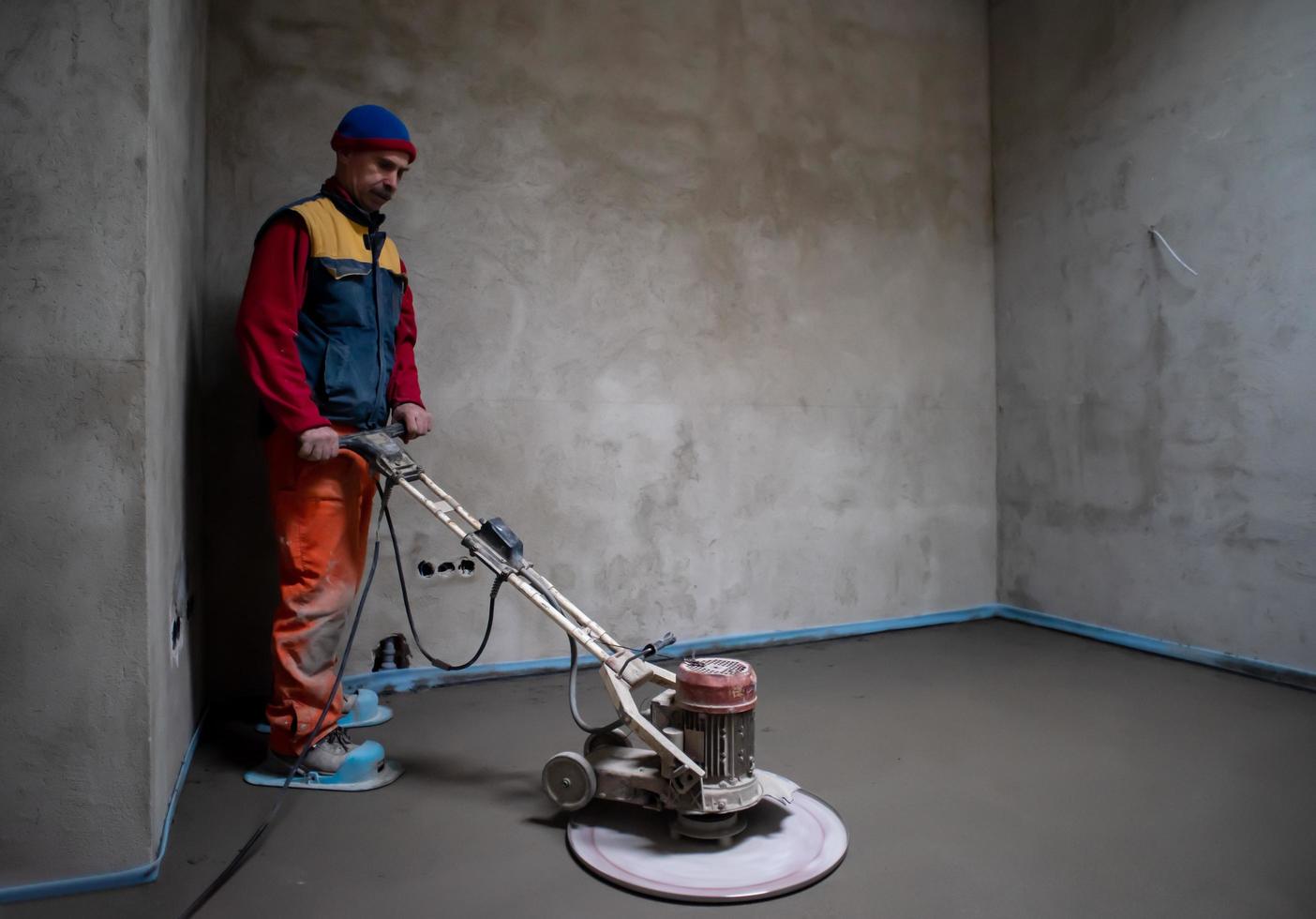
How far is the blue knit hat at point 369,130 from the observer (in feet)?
7.11

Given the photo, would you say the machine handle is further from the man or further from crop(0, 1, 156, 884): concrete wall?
crop(0, 1, 156, 884): concrete wall

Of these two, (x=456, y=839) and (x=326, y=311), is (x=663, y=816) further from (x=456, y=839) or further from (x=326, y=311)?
(x=326, y=311)

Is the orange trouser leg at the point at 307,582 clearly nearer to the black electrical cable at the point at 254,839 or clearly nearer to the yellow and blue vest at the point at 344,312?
the black electrical cable at the point at 254,839

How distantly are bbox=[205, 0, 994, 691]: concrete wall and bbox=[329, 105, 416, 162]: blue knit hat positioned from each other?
0.78 m

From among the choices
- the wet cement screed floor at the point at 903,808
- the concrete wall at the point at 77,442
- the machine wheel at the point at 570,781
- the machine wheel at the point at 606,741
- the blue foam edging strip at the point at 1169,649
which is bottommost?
the wet cement screed floor at the point at 903,808

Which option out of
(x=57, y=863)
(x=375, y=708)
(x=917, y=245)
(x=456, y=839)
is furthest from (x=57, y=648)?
(x=917, y=245)

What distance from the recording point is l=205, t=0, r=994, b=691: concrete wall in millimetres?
2875

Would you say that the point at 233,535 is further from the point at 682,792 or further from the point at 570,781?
→ the point at 682,792

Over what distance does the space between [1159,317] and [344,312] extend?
3161 millimetres

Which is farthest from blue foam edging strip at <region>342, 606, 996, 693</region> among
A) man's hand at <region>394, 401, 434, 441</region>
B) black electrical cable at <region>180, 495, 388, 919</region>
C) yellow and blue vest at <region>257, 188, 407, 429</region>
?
yellow and blue vest at <region>257, 188, 407, 429</region>

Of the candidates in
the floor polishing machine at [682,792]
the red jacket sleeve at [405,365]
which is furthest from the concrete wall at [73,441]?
the red jacket sleeve at [405,365]

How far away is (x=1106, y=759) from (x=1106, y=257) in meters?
2.32

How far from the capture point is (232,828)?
189 centimetres

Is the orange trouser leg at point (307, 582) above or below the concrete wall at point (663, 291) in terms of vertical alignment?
below
